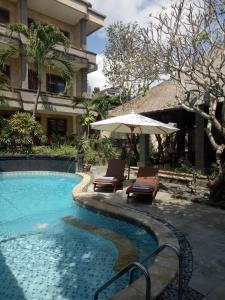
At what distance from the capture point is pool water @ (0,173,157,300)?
5426mm

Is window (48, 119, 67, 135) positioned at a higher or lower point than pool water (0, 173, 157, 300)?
→ higher

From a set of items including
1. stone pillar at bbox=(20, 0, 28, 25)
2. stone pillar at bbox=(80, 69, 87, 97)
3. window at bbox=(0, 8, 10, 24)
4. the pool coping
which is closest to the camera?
the pool coping

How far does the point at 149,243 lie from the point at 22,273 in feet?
9.69

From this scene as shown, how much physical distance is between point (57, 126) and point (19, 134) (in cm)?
985

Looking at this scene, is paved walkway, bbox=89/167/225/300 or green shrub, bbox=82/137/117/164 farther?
green shrub, bbox=82/137/117/164

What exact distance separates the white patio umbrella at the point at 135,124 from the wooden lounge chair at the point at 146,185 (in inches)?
72.3

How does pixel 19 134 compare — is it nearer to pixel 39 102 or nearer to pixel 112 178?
pixel 39 102

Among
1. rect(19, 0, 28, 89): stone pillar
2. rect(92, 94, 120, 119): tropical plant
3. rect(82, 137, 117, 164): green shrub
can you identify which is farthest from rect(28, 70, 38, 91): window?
rect(82, 137, 117, 164): green shrub

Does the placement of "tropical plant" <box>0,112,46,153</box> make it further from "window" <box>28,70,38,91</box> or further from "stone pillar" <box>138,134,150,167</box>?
"window" <box>28,70,38,91</box>

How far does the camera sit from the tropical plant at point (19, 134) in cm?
1984

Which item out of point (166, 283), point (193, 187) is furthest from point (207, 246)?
point (193, 187)

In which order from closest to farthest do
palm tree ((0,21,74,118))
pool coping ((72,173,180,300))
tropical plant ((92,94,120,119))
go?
pool coping ((72,173,180,300)), palm tree ((0,21,74,118)), tropical plant ((92,94,120,119))

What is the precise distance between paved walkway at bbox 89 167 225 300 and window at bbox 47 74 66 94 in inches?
798

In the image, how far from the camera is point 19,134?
66.4 feet
